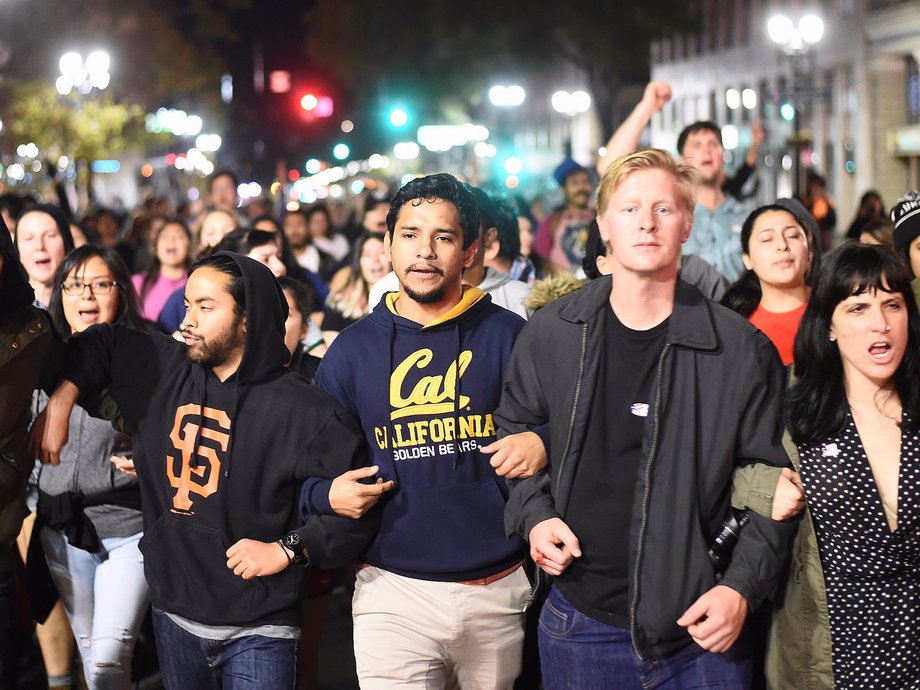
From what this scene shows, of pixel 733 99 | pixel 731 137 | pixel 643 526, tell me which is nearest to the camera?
pixel 643 526

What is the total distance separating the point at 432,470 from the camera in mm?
4410

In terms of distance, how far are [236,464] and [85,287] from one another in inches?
87.9

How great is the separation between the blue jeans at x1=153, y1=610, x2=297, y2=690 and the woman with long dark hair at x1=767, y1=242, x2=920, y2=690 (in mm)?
1781

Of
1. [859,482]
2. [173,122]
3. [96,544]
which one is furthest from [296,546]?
[173,122]

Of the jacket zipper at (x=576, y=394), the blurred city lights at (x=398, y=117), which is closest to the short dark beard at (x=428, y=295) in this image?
the jacket zipper at (x=576, y=394)

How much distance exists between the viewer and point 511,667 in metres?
4.55

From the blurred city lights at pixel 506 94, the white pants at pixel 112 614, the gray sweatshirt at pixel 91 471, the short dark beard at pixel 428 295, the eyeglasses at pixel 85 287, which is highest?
the blurred city lights at pixel 506 94

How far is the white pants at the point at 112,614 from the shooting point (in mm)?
5250

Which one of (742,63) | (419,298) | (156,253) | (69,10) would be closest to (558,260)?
(156,253)

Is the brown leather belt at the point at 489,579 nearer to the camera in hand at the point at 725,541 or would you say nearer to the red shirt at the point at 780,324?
the camera in hand at the point at 725,541

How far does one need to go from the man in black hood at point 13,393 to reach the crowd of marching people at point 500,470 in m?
0.01

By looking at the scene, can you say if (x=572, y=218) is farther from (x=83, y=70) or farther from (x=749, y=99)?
(x=749, y=99)

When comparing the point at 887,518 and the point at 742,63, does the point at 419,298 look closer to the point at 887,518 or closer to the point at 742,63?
the point at 887,518

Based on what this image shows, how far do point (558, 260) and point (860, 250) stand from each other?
311 inches
